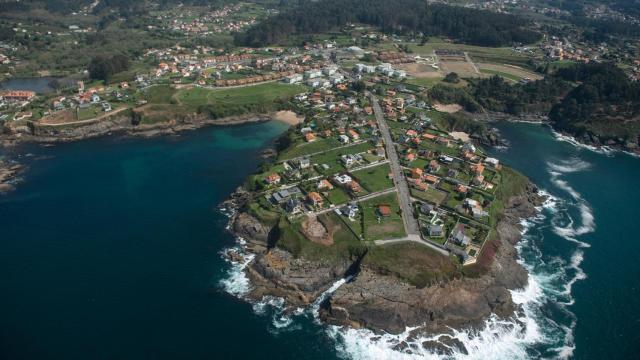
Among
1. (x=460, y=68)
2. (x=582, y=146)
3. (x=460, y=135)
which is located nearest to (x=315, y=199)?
(x=460, y=135)

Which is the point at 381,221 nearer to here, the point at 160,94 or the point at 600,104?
the point at 160,94

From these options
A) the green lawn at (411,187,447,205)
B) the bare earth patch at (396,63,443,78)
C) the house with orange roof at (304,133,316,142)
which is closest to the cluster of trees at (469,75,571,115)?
the bare earth patch at (396,63,443,78)

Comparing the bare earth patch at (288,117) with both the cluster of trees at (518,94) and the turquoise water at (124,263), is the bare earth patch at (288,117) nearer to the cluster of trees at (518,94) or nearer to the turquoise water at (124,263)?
the turquoise water at (124,263)

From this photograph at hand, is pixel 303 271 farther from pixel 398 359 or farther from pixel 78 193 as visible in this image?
pixel 78 193

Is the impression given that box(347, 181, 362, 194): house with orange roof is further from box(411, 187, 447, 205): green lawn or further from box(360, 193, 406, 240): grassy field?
box(411, 187, 447, 205): green lawn

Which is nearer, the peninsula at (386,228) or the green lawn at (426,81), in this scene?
the peninsula at (386,228)

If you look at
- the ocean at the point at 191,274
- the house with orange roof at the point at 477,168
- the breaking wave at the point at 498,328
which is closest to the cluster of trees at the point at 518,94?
the ocean at the point at 191,274
